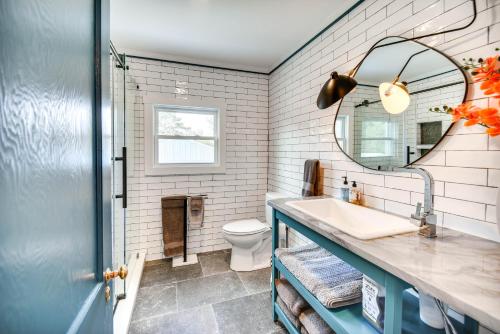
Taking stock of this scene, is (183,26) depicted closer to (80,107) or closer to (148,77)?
(148,77)

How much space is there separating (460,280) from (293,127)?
6.65 feet

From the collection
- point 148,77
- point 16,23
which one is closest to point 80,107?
point 16,23

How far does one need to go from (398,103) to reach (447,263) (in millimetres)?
1004

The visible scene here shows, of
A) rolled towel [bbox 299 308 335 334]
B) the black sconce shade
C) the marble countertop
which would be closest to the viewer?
the marble countertop

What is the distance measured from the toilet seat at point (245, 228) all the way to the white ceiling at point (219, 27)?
6.28 feet

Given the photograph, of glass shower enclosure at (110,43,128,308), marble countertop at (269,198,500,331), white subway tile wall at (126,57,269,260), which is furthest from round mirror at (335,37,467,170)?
glass shower enclosure at (110,43,128,308)

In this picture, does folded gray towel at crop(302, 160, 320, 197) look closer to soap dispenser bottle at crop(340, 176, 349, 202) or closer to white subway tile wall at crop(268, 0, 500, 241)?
white subway tile wall at crop(268, 0, 500, 241)

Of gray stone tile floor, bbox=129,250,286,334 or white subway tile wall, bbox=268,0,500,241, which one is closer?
white subway tile wall, bbox=268,0,500,241

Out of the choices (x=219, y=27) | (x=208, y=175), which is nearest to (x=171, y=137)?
(x=208, y=175)

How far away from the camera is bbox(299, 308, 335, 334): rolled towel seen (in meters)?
1.30

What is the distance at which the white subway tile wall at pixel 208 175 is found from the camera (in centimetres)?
261

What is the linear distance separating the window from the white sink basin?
0.39 metres

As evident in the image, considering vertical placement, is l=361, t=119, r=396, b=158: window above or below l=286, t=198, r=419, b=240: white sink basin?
above

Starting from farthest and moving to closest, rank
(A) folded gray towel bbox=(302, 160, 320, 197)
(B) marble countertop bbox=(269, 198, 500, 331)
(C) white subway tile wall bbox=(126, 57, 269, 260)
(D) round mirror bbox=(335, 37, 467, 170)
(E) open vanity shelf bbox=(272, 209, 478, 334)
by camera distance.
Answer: (C) white subway tile wall bbox=(126, 57, 269, 260) < (A) folded gray towel bbox=(302, 160, 320, 197) < (D) round mirror bbox=(335, 37, 467, 170) < (E) open vanity shelf bbox=(272, 209, 478, 334) < (B) marble countertop bbox=(269, 198, 500, 331)
